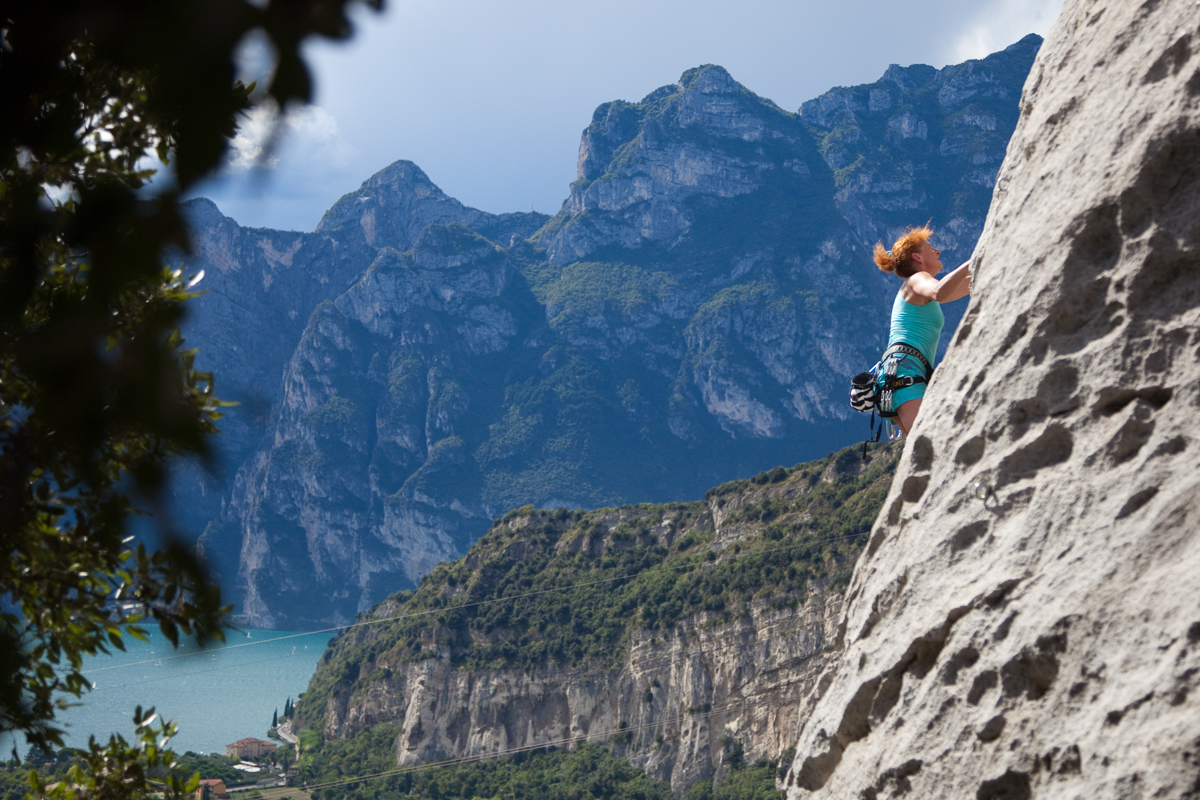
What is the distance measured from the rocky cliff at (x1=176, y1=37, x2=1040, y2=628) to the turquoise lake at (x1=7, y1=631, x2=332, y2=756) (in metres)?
30.8

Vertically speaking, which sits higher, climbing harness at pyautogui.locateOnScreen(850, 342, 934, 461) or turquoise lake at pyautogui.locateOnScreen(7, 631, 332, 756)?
climbing harness at pyautogui.locateOnScreen(850, 342, 934, 461)

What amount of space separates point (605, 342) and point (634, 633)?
4164 inches

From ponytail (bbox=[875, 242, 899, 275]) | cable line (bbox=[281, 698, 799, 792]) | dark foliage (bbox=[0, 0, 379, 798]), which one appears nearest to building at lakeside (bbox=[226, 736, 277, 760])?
cable line (bbox=[281, 698, 799, 792])

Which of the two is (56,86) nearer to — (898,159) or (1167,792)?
(1167,792)

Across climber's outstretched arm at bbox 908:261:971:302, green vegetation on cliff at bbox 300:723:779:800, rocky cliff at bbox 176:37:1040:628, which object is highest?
rocky cliff at bbox 176:37:1040:628

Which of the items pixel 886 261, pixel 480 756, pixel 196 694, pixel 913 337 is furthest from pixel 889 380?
pixel 196 694

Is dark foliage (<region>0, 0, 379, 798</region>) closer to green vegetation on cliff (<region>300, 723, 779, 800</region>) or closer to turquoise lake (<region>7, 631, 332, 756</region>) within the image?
green vegetation on cliff (<region>300, 723, 779, 800</region>)

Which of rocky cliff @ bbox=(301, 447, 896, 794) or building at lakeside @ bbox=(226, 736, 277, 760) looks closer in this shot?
rocky cliff @ bbox=(301, 447, 896, 794)

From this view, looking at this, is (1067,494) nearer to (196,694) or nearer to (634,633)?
(634,633)

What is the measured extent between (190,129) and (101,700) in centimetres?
9582

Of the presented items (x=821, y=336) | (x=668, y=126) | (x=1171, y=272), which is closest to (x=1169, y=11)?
(x=1171, y=272)

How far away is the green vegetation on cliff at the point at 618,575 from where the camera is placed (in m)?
47.0

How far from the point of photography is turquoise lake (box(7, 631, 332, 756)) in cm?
7238

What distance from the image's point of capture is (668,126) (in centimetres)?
16938
